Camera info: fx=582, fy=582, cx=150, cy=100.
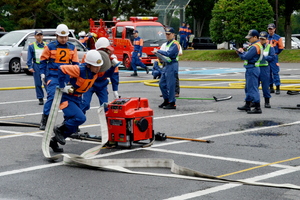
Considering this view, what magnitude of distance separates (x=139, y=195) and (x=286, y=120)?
6.29 meters

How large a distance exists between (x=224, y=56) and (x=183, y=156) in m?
27.6

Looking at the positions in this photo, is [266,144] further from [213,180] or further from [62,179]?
[62,179]

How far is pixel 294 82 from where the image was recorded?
1973cm

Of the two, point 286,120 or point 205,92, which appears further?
point 205,92

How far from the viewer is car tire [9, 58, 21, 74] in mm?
25377

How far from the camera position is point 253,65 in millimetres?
13055

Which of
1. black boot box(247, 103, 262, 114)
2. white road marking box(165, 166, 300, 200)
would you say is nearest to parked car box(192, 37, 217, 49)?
black boot box(247, 103, 262, 114)

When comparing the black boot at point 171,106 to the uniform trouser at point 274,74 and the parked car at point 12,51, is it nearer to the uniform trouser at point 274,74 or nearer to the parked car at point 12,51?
the uniform trouser at point 274,74

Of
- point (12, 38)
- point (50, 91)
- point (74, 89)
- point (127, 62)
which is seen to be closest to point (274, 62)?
point (50, 91)

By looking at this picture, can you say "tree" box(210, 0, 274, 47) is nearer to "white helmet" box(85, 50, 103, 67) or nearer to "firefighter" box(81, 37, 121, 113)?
"firefighter" box(81, 37, 121, 113)

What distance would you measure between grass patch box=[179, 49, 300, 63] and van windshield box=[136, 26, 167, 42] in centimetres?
684

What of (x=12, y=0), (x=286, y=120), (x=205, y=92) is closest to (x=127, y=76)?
(x=205, y=92)

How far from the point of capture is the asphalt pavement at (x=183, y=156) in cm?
651

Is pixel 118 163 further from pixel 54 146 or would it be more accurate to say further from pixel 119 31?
pixel 119 31
